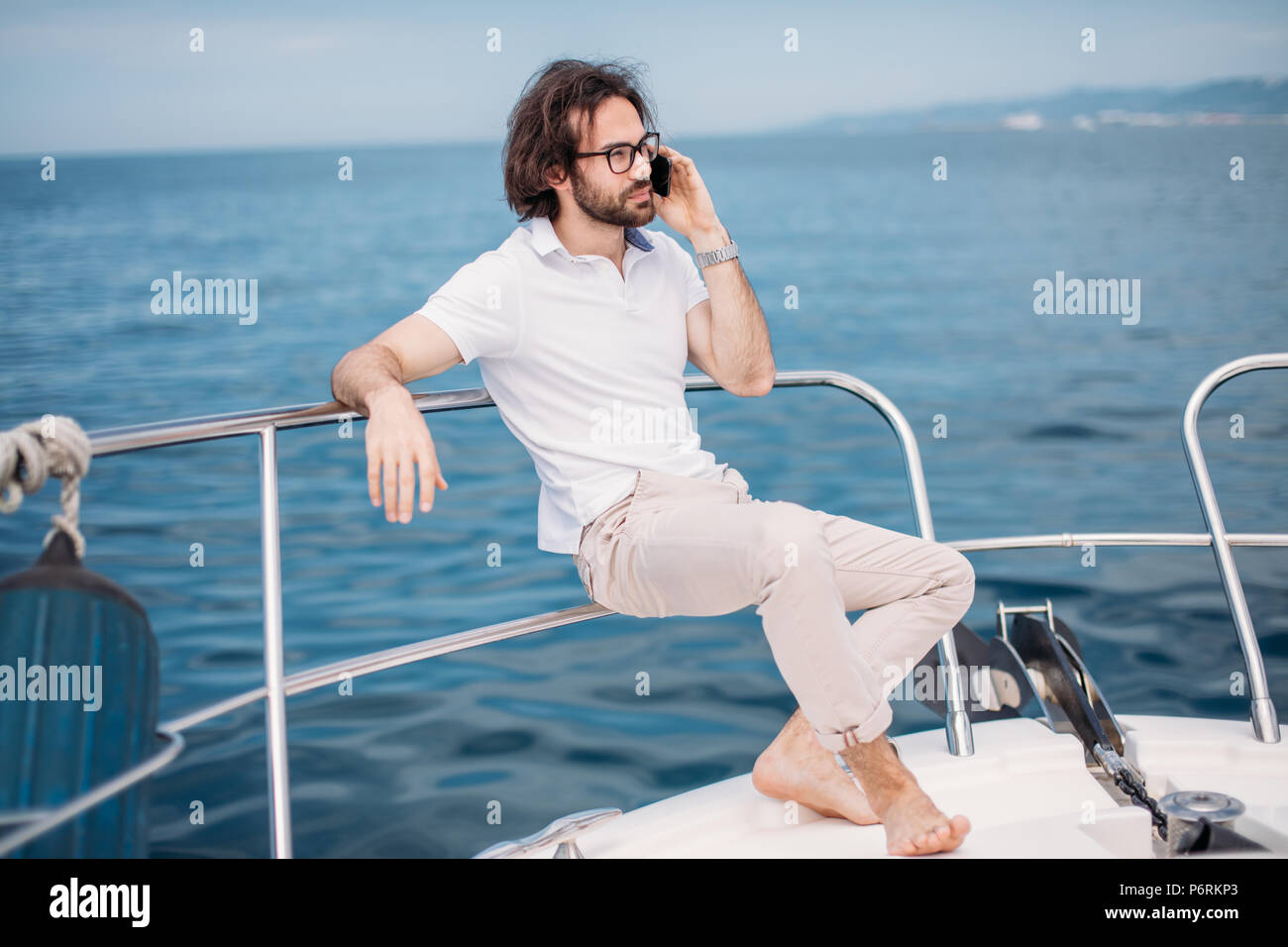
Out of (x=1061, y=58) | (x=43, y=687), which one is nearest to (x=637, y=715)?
(x=43, y=687)

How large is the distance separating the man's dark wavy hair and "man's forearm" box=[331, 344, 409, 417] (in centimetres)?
52

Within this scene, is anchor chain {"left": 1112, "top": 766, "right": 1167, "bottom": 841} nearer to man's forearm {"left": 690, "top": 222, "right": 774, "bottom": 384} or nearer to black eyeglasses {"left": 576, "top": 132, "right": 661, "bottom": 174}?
man's forearm {"left": 690, "top": 222, "right": 774, "bottom": 384}

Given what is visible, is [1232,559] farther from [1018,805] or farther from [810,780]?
[810,780]

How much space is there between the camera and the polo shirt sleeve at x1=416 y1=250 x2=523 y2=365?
75.6 inches

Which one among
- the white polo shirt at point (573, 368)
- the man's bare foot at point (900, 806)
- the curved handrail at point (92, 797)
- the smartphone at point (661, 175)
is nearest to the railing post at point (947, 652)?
the man's bare foot at point (900, 806)

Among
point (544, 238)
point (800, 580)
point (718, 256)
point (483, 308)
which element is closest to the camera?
point (800, 580)

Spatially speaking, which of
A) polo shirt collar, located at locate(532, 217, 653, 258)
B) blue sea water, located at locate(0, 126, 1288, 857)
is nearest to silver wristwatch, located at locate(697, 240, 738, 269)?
polo shirt collar, located at locate(532, 217, 653, 258)

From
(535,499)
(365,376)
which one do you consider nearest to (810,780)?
(365,376)

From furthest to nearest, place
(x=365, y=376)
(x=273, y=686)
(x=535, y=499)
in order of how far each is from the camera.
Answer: (x=535, y=499), (x=365, y=376), (x=273, y=686)

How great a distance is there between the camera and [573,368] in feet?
6.68

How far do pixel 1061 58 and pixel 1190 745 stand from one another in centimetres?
3701

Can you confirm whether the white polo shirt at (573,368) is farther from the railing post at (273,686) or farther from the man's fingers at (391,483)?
the railing post at (273,686)

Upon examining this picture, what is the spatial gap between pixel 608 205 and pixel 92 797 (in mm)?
1316
